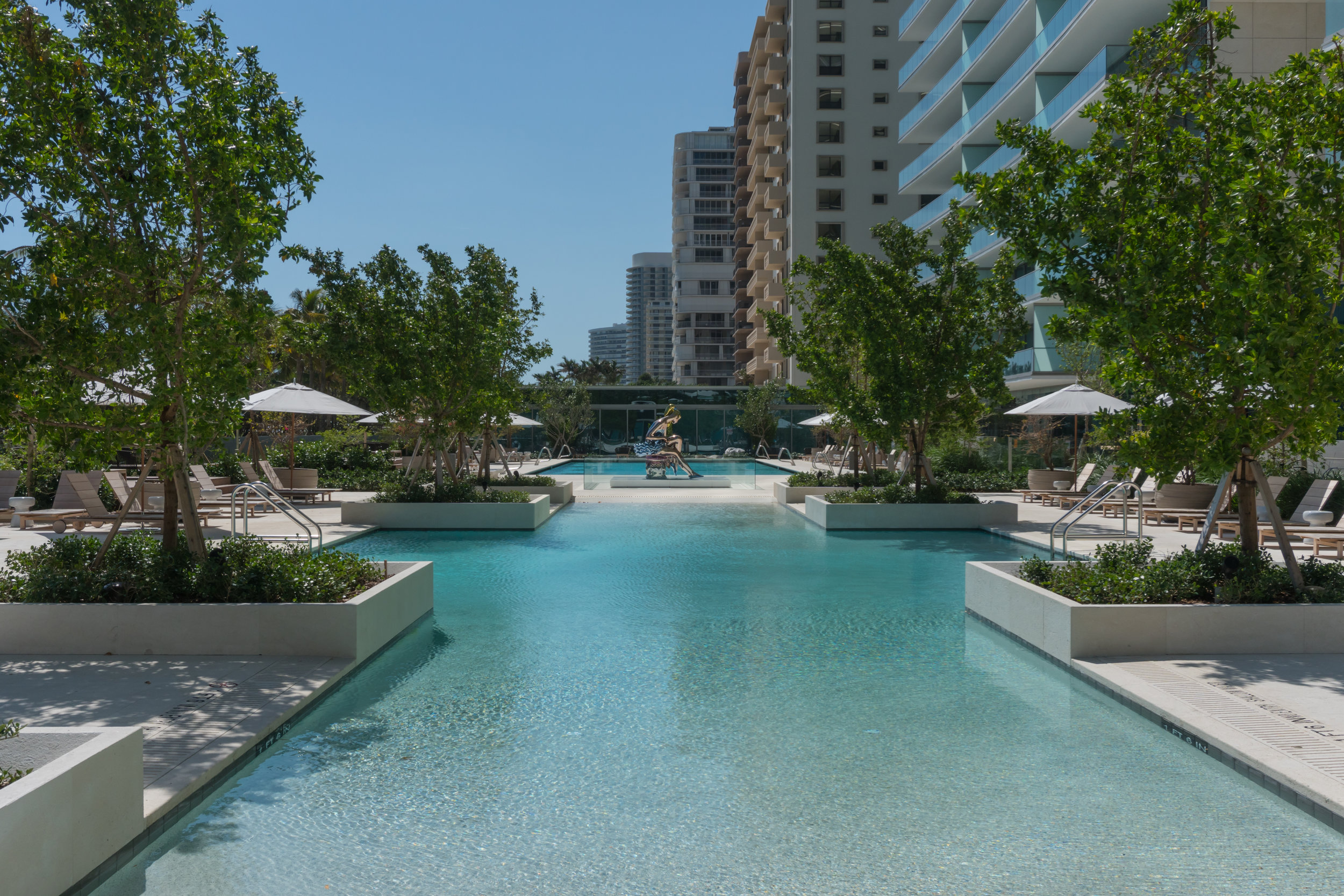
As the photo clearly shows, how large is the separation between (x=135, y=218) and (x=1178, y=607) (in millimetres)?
8301

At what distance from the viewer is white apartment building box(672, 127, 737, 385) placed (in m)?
104

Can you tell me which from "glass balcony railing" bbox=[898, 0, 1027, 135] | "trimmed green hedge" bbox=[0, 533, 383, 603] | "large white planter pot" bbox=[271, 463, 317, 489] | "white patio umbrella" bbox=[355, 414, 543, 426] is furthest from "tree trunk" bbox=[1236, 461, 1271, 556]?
"glass balcony railing" bbox=[898, 0, 1027, 135]

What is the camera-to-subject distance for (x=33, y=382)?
735cm

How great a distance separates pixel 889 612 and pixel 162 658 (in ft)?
21.0

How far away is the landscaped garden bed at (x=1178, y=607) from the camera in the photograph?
274 inches

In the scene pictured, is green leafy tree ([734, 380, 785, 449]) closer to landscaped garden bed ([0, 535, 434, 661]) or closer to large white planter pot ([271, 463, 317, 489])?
large white planter pot ([271, 463, 317, 489])

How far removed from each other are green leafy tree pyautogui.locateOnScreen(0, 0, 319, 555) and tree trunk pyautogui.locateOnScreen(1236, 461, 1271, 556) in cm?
809

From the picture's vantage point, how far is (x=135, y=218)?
7.17 meters

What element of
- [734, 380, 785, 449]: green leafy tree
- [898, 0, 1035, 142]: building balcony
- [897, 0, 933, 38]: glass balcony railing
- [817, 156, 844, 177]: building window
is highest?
[897, 0, 933, 38]: glass balcony railing

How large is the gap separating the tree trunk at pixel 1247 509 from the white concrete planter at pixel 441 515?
456 inches

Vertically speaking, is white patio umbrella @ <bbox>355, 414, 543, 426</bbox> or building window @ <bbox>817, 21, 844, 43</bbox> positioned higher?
building window @ <bbox>817, 21, 844, 43</bbox>

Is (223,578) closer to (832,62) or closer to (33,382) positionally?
(33,382)

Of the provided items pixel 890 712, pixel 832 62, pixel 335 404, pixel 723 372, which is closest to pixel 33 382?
pixel 890 712

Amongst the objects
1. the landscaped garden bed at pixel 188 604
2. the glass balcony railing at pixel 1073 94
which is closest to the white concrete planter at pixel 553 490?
the glass balcony railing at pixel 1073 94
